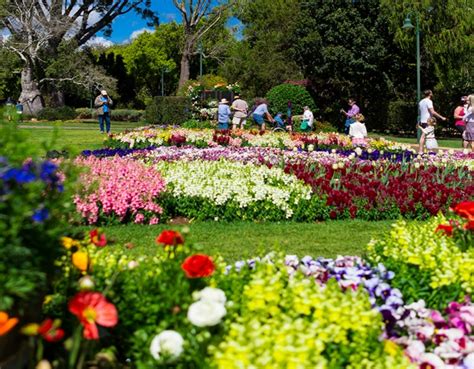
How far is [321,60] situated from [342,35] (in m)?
1.85

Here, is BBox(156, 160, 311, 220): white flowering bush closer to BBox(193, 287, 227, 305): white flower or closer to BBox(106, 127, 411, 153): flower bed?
BBox(193, 287, 227, 305): white flower

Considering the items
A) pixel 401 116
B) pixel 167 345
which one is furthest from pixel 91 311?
pixel 401 116

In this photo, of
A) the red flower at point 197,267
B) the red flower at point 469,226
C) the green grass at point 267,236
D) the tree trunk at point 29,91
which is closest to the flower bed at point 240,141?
the green grass at point 267,236

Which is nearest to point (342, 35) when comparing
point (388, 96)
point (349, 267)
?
point (388, 96)

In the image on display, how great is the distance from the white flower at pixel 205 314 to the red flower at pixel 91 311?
316 millimetres

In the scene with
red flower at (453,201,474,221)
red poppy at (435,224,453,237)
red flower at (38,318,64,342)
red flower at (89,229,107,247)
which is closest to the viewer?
red flower at (38,318,64,342)

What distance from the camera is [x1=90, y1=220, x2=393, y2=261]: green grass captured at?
6.12 m

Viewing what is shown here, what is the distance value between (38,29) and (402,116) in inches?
898

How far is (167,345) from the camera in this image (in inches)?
102

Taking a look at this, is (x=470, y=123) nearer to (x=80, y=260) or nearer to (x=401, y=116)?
(x=80, y=260)

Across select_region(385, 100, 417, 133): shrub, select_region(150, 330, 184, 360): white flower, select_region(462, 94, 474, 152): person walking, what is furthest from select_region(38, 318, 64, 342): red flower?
select_region(385, 100, 417, 133): shrub

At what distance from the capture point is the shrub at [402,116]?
35.9 m

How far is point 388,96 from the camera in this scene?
37656mm

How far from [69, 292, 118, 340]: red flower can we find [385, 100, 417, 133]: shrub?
114 feet
